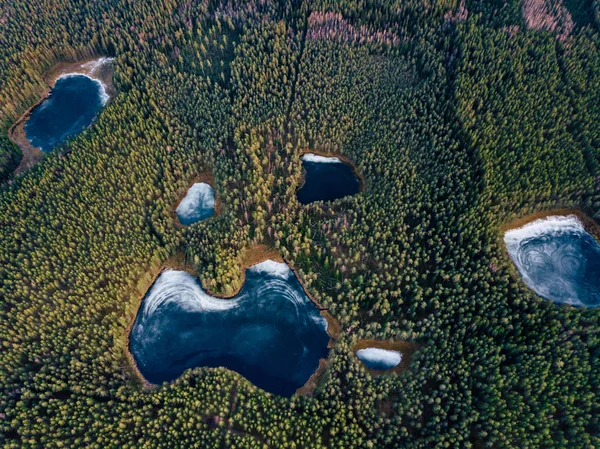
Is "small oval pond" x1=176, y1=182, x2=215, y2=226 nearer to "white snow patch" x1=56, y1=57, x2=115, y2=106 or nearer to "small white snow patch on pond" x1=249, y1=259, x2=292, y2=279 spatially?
"small white snow patch on pond" x1=249, y1=259, x2=292, y2=279

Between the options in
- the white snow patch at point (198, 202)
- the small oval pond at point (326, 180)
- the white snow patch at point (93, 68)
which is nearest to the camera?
the white snow patch at point (198, 202)

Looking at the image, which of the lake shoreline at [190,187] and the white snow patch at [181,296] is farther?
the lake shoreline at [190,187]

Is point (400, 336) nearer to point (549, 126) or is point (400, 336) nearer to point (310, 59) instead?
point (549, 126)

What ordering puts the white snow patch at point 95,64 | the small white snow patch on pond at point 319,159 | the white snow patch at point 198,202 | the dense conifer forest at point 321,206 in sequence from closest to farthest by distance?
the dense conifer forest at point 321,206
the white snow patch at point 198,202
the small white snow patch on pond at point 319,159
the white snow patch at point 95,64

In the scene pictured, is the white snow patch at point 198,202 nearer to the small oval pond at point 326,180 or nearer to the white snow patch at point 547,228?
the small oval pond at point 326,180

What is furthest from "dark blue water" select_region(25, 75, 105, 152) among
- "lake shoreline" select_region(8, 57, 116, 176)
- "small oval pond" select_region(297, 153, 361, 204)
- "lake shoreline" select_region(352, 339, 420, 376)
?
"lake shoreline" select_region(352, 339, 420, 376)

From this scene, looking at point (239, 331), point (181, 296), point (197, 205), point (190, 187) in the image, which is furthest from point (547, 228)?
point (190, 187)

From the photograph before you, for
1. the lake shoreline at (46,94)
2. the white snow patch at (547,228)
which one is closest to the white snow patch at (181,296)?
the lake shoreline at (46,94)

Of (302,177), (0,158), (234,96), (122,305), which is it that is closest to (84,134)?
(0,158)
